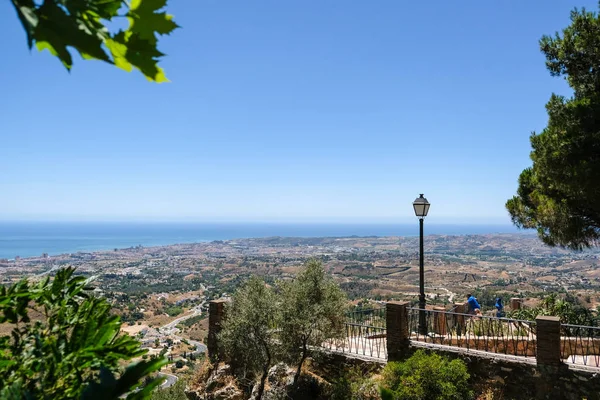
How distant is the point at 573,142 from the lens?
7910 millimetres

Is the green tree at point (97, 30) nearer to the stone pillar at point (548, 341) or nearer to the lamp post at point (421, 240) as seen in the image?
the stone pillar at point (548, 341)

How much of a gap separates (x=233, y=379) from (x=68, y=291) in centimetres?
948

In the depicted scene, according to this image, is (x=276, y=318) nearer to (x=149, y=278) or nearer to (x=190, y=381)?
(x=190, y=381)

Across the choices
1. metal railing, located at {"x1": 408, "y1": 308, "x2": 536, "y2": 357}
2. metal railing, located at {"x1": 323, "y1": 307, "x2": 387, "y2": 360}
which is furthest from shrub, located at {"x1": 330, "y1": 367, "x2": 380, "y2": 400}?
metal railing, located at {"x1": 408, "y1": 308, "x2": 536, "y2": 357}

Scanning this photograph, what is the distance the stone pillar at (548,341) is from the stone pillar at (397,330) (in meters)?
2.72

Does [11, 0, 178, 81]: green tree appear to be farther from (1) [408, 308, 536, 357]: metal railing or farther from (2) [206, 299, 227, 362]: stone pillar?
(2) [206, 299, 227, 362]: stone pillar

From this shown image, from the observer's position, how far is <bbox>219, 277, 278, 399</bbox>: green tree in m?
9.64

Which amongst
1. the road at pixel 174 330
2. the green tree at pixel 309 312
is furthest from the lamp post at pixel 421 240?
the road at pixel 174 330

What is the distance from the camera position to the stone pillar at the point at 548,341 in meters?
7.56

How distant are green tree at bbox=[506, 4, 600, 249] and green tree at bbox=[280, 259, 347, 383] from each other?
5.48 meters

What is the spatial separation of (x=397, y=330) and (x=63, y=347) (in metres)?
8.59

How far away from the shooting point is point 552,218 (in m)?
9.34

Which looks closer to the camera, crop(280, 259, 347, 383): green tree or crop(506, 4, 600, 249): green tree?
crop(506, 4, 600, 249): green tree

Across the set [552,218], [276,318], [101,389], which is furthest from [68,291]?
[552,218]
